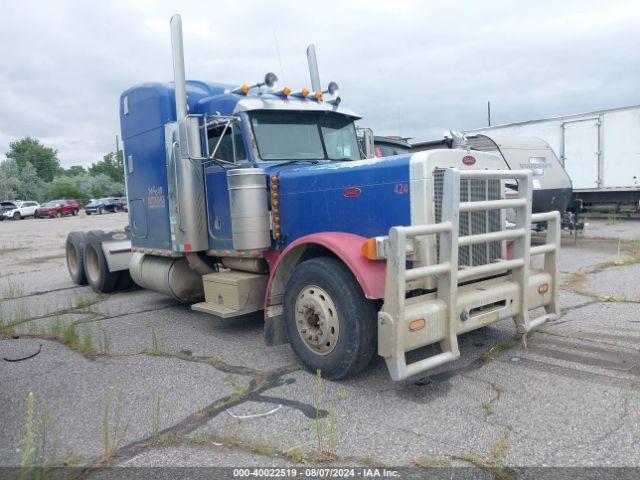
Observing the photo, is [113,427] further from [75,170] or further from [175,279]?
[75,170]

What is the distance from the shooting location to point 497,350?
5066mm

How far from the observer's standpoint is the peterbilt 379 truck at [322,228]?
159 inches

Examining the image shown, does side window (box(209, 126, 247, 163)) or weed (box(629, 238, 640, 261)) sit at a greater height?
side window (box(209, 126, 247, 163))

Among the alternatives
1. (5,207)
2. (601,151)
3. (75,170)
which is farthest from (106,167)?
(601,151)

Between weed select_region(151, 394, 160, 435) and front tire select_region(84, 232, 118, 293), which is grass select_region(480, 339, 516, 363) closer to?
weed select_region(151, 394, 160, 435)

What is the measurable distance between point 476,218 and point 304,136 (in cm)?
236

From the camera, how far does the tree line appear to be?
6556 centimetres

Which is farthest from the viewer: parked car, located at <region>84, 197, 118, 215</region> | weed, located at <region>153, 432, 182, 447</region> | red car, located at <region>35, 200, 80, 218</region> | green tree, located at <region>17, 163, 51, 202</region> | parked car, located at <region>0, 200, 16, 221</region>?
green tree, located at <region>17, 163, 51, 202</region>

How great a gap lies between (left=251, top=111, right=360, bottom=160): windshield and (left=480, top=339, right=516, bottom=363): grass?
108 inches

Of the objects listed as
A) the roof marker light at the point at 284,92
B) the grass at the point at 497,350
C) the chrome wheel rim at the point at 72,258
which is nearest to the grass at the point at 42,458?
the grass at the point at 497,350

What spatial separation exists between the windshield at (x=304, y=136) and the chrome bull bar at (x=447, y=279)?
2.25 meters

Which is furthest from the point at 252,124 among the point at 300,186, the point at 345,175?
the point at 345,175

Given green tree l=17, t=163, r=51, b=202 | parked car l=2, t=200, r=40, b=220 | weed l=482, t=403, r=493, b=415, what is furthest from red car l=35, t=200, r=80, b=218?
weed l=482, t=403, r=493, b=415

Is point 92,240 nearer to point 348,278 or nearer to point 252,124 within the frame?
point 252,124
